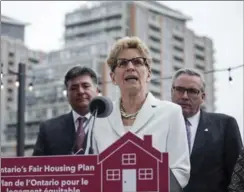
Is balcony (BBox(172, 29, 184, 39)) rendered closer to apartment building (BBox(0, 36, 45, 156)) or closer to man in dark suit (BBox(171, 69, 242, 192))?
apartment building (BBox(0, 36, 45, 156))

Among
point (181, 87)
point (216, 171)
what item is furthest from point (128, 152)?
point (181, 87)

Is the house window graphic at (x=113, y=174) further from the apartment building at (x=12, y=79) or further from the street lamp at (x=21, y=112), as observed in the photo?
the apartment building at (x=12, y=79)

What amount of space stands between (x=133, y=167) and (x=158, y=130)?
444 millimetres

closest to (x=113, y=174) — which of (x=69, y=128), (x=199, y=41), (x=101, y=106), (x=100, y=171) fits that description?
(x=100, y=171)

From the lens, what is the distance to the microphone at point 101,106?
2.32 meters

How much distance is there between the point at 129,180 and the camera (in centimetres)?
195

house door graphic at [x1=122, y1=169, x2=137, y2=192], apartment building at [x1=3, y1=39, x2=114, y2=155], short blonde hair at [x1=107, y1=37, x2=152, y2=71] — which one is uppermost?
apartment building at [x1=3, y1=39, x2=114, y2=155]

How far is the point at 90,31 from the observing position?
8750cm

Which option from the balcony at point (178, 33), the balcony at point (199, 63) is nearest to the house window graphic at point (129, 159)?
the balcony at point (178, 33)

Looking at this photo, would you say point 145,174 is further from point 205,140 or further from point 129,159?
point 205,140

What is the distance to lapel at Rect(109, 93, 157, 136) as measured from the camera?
243 cm

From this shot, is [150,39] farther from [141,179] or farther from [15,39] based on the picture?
[141,179]

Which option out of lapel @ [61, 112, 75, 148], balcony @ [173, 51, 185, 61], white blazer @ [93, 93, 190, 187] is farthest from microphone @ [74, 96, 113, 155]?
balcony @ [173, 51, 185, 61]

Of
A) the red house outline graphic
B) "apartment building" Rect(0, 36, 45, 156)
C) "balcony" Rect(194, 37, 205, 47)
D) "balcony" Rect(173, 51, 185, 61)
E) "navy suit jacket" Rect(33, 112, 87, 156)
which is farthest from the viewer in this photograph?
"balcony" Rect(194, 37, 205, 47)
